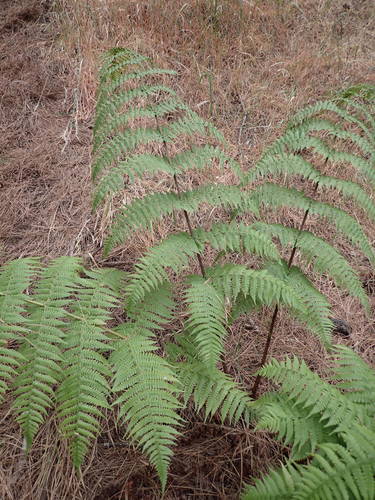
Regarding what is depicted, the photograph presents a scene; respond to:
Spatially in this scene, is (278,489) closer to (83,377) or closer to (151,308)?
(83,377)

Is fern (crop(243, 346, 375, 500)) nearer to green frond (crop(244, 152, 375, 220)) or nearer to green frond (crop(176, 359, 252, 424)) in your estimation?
green frond (crop(176, 359, 252, 424))

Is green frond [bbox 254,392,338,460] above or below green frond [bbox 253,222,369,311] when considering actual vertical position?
below

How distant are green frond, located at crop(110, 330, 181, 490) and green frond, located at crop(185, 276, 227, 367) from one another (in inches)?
7.2

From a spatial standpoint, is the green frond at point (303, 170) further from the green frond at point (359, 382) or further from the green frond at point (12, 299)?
the green frond at point (12, 299)

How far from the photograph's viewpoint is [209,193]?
2.14 meters

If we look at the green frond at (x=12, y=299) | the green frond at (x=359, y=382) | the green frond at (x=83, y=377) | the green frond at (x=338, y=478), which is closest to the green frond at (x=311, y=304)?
the green frond at (x=359, y=382)

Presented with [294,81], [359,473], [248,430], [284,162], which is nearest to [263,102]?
[294,81]

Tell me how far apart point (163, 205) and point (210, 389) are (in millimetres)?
923

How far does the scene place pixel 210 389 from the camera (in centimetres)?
189

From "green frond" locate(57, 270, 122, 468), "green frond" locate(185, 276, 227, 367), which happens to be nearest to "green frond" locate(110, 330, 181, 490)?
"green frond" locate(57, 270, 122, 468)

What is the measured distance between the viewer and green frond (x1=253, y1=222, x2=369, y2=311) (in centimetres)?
211

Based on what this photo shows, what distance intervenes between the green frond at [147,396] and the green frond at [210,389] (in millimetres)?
189

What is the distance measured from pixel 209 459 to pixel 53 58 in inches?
143

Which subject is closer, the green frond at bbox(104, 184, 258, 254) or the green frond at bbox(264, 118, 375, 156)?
the green frond at bbox(104, 184, 258, 254)
